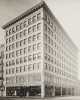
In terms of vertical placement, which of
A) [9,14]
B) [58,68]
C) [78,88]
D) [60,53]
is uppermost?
[9,14]

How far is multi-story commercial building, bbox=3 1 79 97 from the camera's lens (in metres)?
27.4

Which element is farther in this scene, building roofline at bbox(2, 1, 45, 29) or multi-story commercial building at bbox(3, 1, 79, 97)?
building roofline at bbox(2, 1, 45, 29)

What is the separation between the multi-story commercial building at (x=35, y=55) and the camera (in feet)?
89.8

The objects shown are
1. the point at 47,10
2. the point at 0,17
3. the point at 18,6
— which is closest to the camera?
the point at 18,6

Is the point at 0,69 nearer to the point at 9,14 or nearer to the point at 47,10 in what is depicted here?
the point at 47,10

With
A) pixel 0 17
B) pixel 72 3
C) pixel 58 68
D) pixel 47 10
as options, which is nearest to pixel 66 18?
pixel 72 3

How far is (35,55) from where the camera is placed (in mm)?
28297

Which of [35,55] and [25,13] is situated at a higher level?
[25,13]

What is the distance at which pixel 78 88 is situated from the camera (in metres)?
45.6

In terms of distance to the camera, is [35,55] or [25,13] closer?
[35,55]

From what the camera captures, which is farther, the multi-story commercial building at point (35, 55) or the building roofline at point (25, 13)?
the building roofline at point (25, 13)

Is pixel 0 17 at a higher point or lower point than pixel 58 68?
higher

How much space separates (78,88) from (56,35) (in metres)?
19.3

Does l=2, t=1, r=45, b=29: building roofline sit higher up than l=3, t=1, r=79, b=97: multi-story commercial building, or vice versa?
l=2, t=1, r=45, b=29: building roofline
